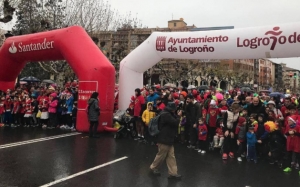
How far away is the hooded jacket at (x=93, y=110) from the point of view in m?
10.7

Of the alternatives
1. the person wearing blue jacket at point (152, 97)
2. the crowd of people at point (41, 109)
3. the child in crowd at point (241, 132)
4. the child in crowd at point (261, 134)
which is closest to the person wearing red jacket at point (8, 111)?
the crowd of people at point (41, 109)

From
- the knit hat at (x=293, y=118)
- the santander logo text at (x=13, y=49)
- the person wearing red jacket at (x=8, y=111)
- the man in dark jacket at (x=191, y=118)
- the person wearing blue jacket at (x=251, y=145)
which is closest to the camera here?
the knit hat at (x=293, y=118)

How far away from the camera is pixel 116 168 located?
709 centimetres

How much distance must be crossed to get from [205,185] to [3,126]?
10.2 metres

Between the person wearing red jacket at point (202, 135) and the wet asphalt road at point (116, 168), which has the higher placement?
the person wearing red jacket at point (202, 135)

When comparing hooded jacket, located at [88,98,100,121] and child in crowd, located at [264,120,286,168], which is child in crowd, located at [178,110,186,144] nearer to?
child in crowd, located at [264,120,286,168]

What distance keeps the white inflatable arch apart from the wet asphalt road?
3.44 m

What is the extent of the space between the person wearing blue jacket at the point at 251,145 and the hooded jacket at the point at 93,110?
5169 mm

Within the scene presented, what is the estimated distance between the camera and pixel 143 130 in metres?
11.0

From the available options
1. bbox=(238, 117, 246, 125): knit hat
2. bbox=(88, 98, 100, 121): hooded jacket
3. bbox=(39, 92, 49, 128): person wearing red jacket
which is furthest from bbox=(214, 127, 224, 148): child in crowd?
bbox=(39, 92, 49, 128): person wearing red jacket

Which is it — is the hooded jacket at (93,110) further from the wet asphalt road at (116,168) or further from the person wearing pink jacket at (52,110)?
the person wearing pink jacket at (52,110)

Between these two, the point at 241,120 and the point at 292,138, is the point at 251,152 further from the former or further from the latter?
the point at 292,138

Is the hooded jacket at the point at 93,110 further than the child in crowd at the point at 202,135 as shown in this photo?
Yes

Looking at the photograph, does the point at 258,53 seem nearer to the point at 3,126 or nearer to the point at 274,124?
the point at 274,124
